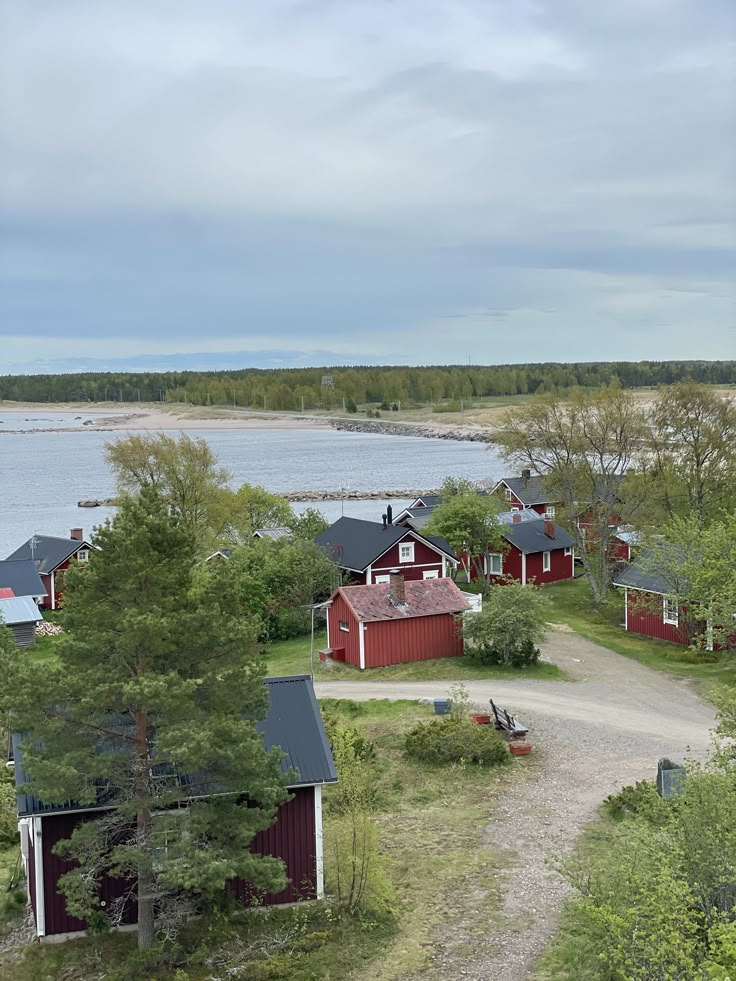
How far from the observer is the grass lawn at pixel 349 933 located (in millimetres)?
14359

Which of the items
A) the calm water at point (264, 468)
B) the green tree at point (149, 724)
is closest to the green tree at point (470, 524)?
the green tree at point (149, 724)

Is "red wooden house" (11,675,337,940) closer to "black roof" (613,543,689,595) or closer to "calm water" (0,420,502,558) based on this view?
"black roof" (613,543,689,595)

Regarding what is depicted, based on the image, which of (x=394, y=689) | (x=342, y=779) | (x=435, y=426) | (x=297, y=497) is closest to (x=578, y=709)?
(x=394, y=689)

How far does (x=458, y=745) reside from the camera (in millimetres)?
22906

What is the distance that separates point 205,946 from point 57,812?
3.01 metres

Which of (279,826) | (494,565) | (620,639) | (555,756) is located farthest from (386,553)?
(279,826)

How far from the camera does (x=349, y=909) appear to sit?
16.0 meters

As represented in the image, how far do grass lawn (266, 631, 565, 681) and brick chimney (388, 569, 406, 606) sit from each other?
2114 millimetres

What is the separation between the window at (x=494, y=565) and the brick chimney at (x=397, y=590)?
13.7 metres

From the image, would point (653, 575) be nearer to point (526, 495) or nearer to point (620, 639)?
point (620, 639)

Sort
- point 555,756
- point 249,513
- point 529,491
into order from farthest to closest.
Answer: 1. point 529,491
2. point 249,513
3. point 555,756

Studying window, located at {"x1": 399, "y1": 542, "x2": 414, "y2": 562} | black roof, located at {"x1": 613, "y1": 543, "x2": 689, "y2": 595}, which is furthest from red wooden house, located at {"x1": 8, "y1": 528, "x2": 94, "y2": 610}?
black roof, located at {"x1": 613, "y1": 543, "x2": 689, "y2": 595}

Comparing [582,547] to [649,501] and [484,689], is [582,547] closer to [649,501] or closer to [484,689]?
[649,501]

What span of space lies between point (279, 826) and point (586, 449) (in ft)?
99.9
